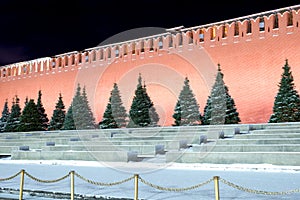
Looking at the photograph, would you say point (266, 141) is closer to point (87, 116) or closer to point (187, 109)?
point (187, 109)

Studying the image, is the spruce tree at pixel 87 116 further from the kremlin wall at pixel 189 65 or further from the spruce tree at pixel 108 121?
the spruce tree at pixel 108 121

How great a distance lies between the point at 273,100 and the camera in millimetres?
14586

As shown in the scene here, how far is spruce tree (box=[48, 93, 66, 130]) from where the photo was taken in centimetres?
1927

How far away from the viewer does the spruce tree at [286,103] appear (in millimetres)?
12867

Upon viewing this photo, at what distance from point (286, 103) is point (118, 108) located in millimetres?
8750

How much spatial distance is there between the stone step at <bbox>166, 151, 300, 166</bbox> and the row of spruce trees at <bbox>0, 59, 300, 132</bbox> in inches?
275

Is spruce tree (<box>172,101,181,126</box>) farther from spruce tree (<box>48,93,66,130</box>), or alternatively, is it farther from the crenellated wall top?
spruce tree (<box>48,93,66,130</box>)

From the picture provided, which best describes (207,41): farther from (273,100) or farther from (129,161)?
(129,161)

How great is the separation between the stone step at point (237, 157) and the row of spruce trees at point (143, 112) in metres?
7.00

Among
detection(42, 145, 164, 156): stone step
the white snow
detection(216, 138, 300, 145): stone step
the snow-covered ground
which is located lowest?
the snow-covered ground

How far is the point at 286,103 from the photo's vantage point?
13133mm

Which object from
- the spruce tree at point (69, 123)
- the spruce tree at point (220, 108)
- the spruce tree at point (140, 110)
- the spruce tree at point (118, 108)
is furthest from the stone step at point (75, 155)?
the spruce tree at point (69, 123)

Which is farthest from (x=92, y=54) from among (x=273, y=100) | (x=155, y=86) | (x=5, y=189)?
(x=5, y=189)

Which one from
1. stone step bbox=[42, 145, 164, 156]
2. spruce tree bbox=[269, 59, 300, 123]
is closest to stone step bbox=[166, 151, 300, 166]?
stone step bbox=[42, 145, 164, 156]
